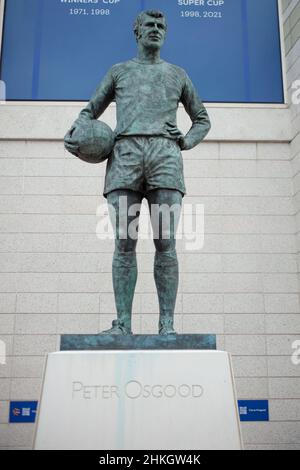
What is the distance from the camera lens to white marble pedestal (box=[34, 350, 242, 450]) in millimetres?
2793

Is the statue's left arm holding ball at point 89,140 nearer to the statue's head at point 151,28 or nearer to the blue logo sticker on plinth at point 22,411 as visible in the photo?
the statue's head at point 151,28

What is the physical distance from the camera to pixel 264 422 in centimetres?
677

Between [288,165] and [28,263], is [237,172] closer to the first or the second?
[288,165]

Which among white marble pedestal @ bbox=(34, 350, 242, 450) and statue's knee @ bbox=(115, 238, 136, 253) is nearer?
white marble pedestal @ bbox=(34, 350, 242, 450)

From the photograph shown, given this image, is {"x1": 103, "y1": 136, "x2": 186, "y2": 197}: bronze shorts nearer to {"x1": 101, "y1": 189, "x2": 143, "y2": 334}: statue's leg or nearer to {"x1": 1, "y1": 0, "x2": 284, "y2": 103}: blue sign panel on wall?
{"x1": 101, "y1": 189, "x2": 143, "y2": 334}: statue's leg

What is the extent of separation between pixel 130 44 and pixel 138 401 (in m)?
6.37

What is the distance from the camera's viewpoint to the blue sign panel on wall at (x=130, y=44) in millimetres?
8031

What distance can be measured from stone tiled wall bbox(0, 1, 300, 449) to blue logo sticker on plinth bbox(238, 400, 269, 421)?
7 centimetres

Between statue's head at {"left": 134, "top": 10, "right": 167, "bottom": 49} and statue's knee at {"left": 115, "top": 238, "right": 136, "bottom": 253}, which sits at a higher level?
statue's head at {"left": 134, "top": 10, "right": 167, "bottom": 49}

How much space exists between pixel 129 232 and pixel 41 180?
4.25 metres

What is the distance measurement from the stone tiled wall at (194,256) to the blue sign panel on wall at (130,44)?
38cm

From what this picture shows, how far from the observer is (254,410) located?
22.4 feet

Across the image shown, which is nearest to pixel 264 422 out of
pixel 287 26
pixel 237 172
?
pixel 237 172

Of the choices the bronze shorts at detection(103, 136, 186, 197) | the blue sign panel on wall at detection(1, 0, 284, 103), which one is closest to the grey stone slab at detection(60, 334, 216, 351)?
the bronze shorts at detection(103, 136, 186, 197)
